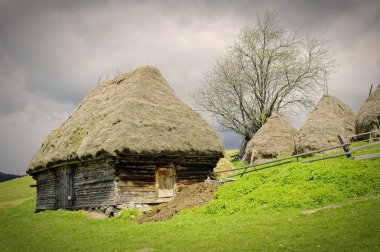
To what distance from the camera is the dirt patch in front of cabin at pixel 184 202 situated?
15.2 metres

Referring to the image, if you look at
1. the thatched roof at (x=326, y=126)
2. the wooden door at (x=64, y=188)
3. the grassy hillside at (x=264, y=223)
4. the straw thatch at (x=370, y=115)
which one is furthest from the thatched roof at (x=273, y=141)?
the wooden door at (x=64, y=188)

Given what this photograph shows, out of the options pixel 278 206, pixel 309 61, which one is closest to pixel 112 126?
pixel 278 206

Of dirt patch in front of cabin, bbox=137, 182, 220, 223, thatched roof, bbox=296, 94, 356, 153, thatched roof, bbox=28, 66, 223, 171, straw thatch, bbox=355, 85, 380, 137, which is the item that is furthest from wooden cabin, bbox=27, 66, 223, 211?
straw thatch, bbox=355, 85, 380, 137

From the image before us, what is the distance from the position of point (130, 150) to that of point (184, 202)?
11.7ft

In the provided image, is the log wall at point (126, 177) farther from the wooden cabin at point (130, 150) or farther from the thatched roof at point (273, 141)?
the thatched roof at point (273, 141)

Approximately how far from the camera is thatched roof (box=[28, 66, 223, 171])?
17.8 meters

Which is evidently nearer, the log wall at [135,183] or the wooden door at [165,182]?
the log wall at [135,183]

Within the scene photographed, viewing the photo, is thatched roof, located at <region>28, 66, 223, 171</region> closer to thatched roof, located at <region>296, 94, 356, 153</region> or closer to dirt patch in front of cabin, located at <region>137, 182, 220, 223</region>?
dirt patch in front of cabin, located at <region>137, 182, 220, 223</region>

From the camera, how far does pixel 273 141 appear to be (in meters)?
25.7

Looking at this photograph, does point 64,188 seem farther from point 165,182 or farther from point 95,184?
point 165,182

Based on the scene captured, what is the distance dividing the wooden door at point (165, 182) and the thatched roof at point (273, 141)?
8.52 metres

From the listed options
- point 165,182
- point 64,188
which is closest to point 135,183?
point 165,182

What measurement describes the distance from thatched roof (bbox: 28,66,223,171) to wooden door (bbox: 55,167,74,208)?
1.01 metres

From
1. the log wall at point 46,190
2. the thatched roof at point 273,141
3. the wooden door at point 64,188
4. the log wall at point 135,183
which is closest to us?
the log wall at point 135,183
